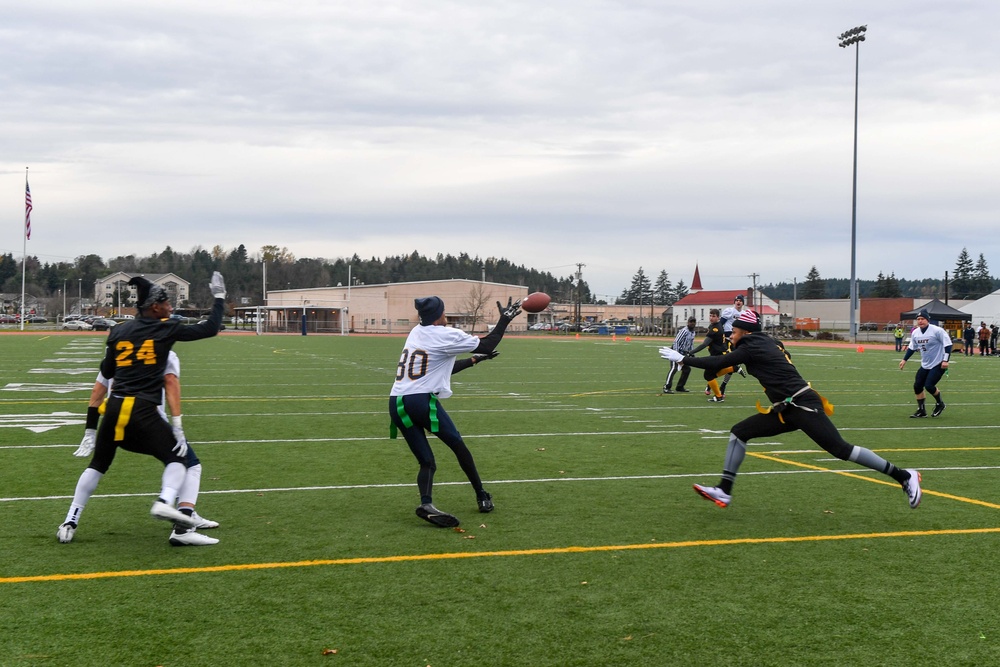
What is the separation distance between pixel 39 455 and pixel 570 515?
6.80 m

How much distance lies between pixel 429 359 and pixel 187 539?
2.31m

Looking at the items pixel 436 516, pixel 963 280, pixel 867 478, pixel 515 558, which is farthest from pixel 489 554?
pixel 963 280

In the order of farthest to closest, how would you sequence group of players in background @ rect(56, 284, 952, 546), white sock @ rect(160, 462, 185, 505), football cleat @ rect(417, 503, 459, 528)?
football cleat @ rect(417, 503, 459, 528) → group of players in background @ rect(56, 284, 952, 546) → white sock @ rect(160, 462, 185, 505)

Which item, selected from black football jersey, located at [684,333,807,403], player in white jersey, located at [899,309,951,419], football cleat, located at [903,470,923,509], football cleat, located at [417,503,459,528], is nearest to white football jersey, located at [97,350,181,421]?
football cleat, located at [417,503,459,528]

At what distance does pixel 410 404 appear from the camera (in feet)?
25.4

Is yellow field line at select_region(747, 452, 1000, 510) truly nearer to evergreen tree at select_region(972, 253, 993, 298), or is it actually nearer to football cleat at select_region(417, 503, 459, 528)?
football cleat at select_region(417, 503, 459, 528)

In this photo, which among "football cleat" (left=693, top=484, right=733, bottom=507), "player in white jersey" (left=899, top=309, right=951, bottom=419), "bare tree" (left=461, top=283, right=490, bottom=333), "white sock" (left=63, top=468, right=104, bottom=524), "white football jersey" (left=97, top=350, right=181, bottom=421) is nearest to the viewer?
"white sock" (left=63, top=468, right=104, bottom=524)

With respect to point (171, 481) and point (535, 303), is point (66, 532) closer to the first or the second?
point (171, 481)

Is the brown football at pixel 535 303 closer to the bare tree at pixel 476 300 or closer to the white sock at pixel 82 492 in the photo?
the white sock at pixel 82 492

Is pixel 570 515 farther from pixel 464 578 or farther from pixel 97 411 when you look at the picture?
pixel 97 411

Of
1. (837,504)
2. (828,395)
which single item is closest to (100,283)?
(828,395)

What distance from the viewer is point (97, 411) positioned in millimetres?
7461

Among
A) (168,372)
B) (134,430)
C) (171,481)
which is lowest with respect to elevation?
(171,481)

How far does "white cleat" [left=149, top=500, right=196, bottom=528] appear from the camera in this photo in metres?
6.57
